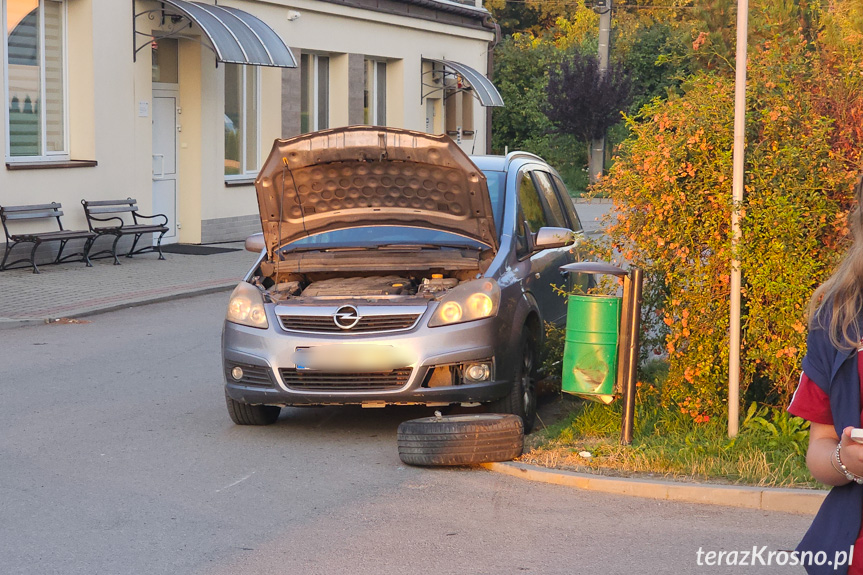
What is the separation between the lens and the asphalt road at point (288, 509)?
5230 millimetres

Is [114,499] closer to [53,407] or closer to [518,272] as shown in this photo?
[53,407]

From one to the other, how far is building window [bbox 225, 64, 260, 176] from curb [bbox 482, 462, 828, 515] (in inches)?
628

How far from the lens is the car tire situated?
264 inches

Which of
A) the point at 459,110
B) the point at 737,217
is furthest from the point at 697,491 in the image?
the point at 459,110

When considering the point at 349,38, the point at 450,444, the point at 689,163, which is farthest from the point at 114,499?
the point at 349,38

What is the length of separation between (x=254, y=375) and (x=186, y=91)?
13746mm

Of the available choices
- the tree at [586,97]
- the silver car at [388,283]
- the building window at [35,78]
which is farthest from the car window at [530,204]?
the tree at [586,97]

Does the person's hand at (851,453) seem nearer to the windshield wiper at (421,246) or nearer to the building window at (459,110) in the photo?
the windshield wiper at (421,246)

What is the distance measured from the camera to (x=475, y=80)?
29266mm

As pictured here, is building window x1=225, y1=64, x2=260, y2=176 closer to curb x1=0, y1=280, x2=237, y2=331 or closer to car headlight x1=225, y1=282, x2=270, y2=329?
curb x1=0, y1=280, x2=237, y2=331

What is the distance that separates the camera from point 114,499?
6.17 meters

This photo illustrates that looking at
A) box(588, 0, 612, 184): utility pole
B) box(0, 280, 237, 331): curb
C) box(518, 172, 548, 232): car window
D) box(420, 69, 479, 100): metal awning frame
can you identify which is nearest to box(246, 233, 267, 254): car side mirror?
box(518, 172, 548, 232): car window

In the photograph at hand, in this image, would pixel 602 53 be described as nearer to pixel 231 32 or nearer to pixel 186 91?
pixel 186 91

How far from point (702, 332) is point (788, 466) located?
3.17 feet
